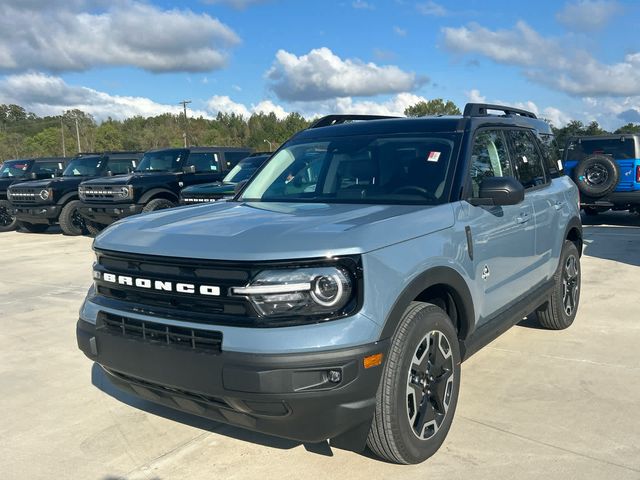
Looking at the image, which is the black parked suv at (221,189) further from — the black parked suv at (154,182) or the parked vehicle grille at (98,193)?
the parked vehicle grille at (98,193)

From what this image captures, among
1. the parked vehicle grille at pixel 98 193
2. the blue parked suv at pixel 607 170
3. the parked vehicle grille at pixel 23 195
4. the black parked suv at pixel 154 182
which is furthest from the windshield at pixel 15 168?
the blue parked suv at pixel 607 170

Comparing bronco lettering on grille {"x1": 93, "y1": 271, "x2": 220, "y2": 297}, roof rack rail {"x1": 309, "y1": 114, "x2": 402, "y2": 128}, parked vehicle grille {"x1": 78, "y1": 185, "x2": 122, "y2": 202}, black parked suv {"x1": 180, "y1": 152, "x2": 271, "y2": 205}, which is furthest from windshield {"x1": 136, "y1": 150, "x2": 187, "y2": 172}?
bronco lettering on grille {"x1": 93, "y1": 271, "x2": 220, "y2": 297}

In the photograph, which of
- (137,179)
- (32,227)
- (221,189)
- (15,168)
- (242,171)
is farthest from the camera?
(15,168)

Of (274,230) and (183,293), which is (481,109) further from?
(183,293)

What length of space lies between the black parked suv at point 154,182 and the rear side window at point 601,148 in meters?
7.46

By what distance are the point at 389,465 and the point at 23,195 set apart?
13462 millimetres

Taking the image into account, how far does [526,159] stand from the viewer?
4.66 m

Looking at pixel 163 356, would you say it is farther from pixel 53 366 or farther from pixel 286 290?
pixel 53 366

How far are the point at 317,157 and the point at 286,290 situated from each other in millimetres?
2027

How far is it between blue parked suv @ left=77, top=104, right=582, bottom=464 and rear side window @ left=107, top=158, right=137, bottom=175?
12.2m

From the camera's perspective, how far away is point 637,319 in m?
5.64

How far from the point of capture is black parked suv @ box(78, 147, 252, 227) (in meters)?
11.9

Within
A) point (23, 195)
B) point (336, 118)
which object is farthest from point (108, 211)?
point (336, 118)

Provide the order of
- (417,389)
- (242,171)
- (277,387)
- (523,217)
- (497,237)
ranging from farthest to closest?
(242,171) < (523,217) < (497,237) < (417,389) < (277,387)
